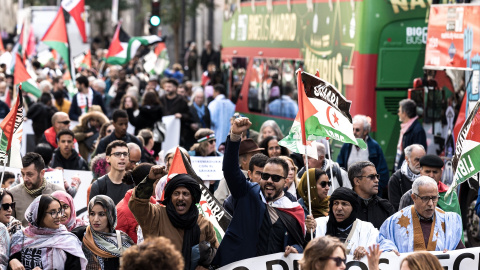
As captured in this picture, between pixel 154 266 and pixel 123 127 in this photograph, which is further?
pixel 123 127

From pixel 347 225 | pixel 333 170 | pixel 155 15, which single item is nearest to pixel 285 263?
pixel 347 225

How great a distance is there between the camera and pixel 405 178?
402 inches

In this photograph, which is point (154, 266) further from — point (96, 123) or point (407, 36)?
point (407, 36)

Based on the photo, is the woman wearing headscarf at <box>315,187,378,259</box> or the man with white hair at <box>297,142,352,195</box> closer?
the woman wearing headscarf at <box>315,187,378,259</box>

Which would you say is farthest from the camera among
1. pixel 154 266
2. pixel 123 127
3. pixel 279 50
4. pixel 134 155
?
pixel 279 50

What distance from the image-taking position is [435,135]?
1338 cm

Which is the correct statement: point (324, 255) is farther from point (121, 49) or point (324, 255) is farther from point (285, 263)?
point (121, 49)

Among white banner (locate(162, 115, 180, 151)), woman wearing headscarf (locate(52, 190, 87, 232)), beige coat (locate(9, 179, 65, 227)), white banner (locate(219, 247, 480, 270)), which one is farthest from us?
white banner (locate(162, 115, 180, 151))

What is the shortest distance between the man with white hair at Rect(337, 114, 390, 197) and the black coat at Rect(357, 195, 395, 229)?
11.5ft

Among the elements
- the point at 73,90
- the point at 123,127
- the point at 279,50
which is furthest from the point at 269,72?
the point at 123,127

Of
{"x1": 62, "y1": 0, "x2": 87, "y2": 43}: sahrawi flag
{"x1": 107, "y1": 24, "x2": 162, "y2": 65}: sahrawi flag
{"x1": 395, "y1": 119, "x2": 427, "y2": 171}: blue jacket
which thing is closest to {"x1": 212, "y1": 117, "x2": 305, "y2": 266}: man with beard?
{"x1": 395, "y1": 119, "x2": 427, "y2": 171}: blue jacket

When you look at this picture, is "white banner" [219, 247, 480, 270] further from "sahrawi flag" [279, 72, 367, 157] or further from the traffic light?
the traffic light

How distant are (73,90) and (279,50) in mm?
4568

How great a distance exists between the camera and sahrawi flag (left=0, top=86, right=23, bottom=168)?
8039 millimetres
